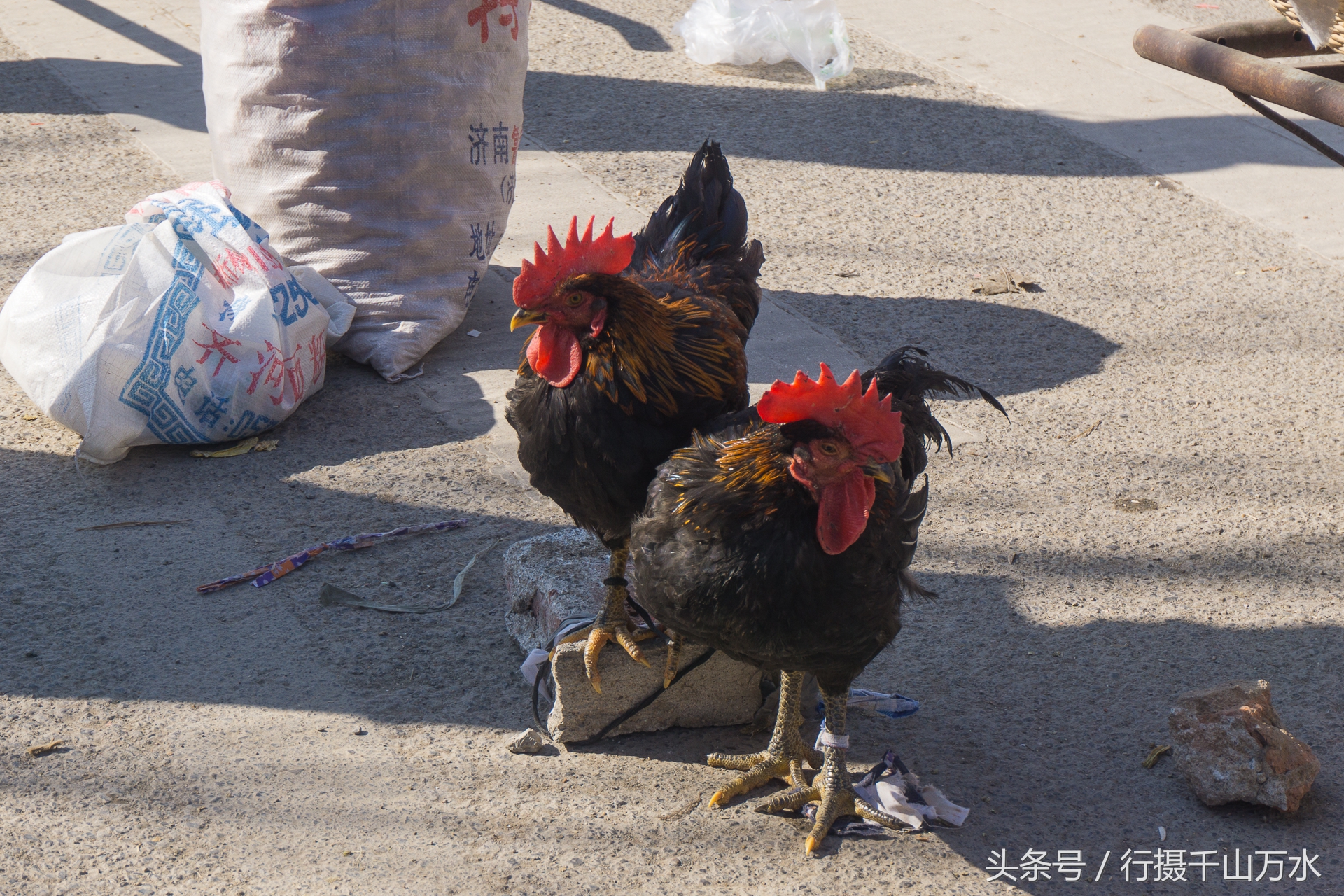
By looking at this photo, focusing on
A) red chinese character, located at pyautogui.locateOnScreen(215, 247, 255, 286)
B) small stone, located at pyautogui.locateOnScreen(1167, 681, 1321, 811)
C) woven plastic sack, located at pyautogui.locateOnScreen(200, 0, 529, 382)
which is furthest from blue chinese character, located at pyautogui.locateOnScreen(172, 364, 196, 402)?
small stone, located at pyautogui.locateOnScreen(1167, 681, 1321, 811)

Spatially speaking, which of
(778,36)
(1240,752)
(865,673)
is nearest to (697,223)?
(865,673)

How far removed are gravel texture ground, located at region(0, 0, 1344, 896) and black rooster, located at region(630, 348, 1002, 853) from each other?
56 cm

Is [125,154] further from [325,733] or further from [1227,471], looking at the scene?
[1227,471]

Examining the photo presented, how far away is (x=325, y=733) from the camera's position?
3.12 meters

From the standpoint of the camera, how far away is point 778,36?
7930 mm

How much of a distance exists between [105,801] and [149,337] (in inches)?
70.7

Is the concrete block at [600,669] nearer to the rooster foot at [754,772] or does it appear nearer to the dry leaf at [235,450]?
the rooster foot at [754,772]

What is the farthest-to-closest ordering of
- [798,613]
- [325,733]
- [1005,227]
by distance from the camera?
[1005,227]
[325,733]
[798,613]

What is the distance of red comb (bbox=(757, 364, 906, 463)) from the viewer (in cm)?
244

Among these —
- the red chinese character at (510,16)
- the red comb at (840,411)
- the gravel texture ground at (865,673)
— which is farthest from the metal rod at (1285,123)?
the red chinese character at (510,16)

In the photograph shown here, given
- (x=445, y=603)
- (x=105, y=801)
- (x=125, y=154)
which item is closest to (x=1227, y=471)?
(x=445, y=603)

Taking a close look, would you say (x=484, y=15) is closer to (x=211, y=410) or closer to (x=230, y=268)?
(x=230, y=268)

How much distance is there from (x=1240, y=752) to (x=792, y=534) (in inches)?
50.2

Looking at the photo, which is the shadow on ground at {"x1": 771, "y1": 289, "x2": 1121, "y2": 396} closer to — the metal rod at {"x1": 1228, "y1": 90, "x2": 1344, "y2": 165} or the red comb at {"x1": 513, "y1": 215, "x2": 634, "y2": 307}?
the metal rod at {"x1": 1228, "y1": 90, "x2": 1344, "y2": 165}
